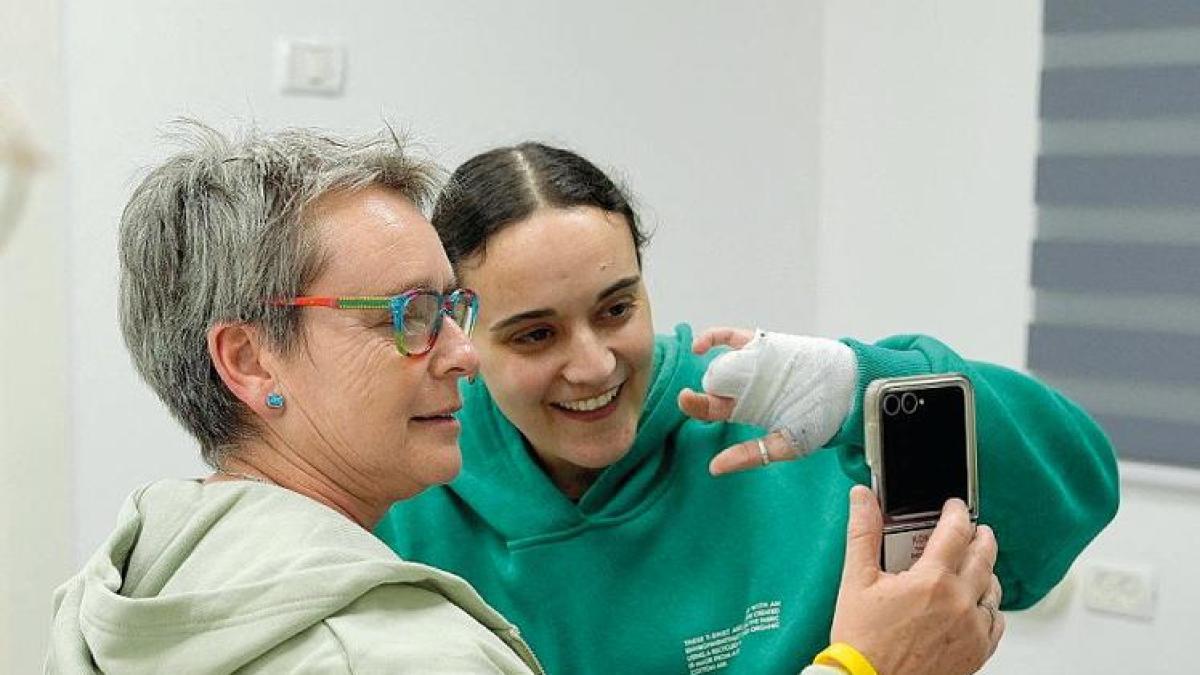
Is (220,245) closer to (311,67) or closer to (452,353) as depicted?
(452,353)

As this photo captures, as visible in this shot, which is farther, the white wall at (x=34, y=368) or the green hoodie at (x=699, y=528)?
the white wall at (x=34, y=368)

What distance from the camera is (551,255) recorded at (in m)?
1.65

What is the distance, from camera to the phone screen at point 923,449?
1.29m

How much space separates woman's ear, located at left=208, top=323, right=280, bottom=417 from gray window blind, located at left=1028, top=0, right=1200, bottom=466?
2.34 meters

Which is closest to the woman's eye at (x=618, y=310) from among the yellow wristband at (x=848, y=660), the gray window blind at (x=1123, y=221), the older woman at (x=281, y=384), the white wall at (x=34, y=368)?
the older woman at (x=281, y=384)

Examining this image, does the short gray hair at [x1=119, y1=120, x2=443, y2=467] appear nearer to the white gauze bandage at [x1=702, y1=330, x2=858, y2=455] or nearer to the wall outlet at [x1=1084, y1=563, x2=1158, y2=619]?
the white gauze bandage at [x1=702, y1=330, x2=858, y2=455]

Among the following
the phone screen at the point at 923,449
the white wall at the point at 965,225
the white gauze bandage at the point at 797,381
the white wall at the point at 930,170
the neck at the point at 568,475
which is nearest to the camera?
the phone screen at the point at 923,449

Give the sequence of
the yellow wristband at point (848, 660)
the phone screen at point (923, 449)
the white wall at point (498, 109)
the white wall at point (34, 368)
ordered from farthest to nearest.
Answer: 1. the white wall at point (498, 109)
2. the white wall at point (34, 368)
3. the phone screen at point (923, 449)
4. the yellow wristband at point (848, 660)

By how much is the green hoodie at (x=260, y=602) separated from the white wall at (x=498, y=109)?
1.03 meters

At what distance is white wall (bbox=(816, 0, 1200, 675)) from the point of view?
10.2ft

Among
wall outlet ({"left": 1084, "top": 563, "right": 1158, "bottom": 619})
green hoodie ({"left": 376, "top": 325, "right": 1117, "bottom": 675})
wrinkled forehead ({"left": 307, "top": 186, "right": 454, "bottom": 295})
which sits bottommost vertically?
wall outlet ({"left": 1084, "top": 563, "right": 1158, "bottom": 619})

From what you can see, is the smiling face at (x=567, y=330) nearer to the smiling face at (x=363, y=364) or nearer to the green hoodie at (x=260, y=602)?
the smiling face at (x=363, y=364)

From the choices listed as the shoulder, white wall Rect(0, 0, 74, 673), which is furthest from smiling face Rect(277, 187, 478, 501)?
white wall Rect(0, 0, 74, 673)

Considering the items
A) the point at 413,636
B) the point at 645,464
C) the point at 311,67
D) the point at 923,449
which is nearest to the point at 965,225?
the point at 311,67
